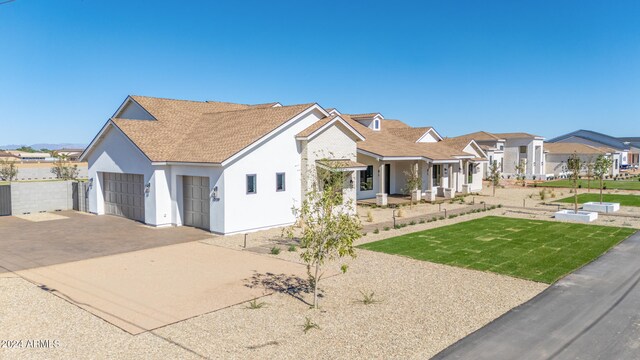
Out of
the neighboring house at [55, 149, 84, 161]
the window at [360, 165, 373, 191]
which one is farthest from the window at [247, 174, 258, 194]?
the window at [360, 165, 373, 191]

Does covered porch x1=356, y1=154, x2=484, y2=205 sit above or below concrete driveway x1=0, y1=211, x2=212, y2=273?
above

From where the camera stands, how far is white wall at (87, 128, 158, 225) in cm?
2264

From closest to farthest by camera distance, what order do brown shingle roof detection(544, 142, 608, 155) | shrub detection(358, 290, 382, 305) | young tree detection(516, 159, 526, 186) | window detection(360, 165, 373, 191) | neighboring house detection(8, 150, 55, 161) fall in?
shrub detection(358, 290, 382, 305) → window detection(360, 165, 373, 191) → young tree detection(516, 159, 526, 186) → brown shingle roof detection(544, 142, 608, 155) → neighboring house detection(8, 150, 55, 161)

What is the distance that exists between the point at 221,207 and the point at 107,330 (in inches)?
426

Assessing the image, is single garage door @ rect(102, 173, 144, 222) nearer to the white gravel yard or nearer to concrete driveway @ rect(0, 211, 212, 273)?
concrete driveway @ rect(0, 211, 212, 273)

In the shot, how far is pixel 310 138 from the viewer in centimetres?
2347

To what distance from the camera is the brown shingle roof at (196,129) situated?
21.7 meters

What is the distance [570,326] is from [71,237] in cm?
1897

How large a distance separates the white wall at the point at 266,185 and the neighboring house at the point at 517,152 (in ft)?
141

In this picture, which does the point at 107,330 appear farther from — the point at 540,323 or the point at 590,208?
the point at 590,208

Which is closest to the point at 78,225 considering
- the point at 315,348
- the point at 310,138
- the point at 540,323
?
the point at 310,138

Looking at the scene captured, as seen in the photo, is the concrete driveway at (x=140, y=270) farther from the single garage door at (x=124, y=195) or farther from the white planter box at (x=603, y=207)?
the white planter box at (x=603, y=207)

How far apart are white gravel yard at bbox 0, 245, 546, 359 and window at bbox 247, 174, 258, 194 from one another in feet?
29.0

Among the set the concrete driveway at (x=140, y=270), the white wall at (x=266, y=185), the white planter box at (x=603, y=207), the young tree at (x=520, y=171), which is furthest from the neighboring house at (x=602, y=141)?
the concrete driveway at (x=140, y=270)
